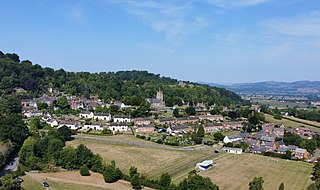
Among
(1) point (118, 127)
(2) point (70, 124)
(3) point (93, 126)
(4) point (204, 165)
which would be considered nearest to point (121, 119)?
(1) point (118, 127)

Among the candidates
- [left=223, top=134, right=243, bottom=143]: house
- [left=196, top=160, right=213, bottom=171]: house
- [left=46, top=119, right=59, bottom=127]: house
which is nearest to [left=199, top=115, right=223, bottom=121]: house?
[left=223, top=134, right=243, bottom=143]: house

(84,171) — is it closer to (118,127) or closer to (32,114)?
(118,127)

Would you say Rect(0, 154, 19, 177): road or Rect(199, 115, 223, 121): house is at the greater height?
Rect(199, 115, 223, 121): house

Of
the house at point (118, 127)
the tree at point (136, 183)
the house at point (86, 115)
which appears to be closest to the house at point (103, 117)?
the house at point (86, 115)

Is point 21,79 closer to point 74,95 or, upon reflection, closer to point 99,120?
point 74,95

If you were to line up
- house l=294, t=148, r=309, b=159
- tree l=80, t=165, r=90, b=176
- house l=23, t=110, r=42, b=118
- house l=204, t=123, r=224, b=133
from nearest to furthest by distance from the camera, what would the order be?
1. tree l=80, t=165, r=90, b=176
2. house l=294, t=148, r=309, b=159
3. house l=204, t=123, r=224, b=133
4. house l=23, t=110, r=42, b=118

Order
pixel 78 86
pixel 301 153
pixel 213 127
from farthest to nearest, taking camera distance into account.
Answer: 1. pixel 78 86
2. pixel 213 127
3. pixel 301 153

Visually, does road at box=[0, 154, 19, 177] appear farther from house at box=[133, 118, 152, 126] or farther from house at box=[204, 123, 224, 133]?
house at box=[204, 123, 224, 133]
